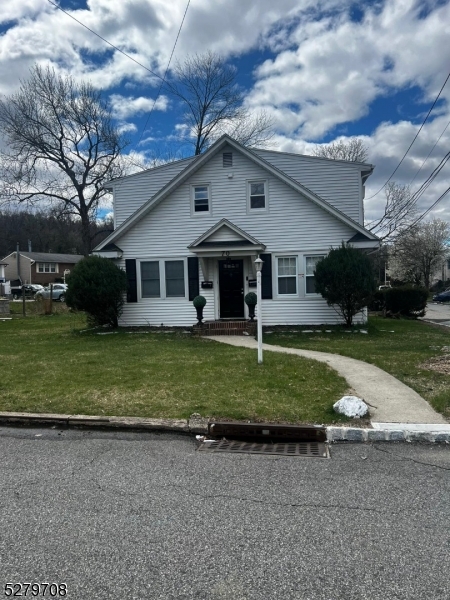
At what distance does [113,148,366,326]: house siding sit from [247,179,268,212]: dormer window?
7.1 inches

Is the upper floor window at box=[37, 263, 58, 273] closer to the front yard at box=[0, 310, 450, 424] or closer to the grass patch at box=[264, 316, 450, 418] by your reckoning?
the front yard at box=[0, 310, 450, 424]

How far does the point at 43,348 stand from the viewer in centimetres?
1160

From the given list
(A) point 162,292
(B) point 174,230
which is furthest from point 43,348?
(B) point 174,230

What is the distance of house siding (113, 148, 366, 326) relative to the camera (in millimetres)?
14773

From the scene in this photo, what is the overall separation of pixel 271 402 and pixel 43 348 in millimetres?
8004

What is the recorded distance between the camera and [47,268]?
6806cm

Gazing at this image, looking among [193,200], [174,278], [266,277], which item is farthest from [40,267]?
[266,277]

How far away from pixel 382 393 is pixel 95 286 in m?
10.5

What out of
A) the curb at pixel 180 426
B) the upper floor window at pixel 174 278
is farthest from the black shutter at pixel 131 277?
the curb at pixel 180 426

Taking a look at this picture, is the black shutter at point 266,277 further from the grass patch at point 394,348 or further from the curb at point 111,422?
the curb at point 111,422

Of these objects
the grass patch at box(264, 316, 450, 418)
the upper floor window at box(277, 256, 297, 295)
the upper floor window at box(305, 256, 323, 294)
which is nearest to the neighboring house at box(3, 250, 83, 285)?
the upper floor window at box(277, 256, 297, 295)

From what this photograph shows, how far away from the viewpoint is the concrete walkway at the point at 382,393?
531 cm

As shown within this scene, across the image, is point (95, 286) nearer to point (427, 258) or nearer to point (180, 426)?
point (180, 426)

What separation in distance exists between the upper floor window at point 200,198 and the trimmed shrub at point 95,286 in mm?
3635
